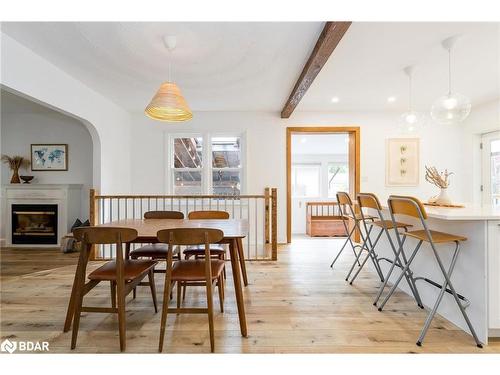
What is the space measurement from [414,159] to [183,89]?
14.1 ft

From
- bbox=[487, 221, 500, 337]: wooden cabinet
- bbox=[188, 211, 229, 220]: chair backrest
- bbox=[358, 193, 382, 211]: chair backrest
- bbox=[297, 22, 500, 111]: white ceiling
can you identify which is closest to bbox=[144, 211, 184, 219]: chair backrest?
bbox=[188, 211, 229, 220]: chair backrest

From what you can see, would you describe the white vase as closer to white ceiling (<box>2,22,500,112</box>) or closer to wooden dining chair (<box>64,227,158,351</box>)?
white ceiling (<box>2,22,500,112</box>)

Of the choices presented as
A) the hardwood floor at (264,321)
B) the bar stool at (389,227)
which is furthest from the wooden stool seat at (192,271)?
the bar stool at (389,227)

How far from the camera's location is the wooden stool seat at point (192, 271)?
5.73 ft

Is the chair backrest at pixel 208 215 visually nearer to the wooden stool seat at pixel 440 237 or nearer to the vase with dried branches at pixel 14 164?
the wooden stool seat at pixel 440 237

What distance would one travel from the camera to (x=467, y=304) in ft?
5.93

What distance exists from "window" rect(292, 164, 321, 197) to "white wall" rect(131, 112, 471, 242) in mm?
2925

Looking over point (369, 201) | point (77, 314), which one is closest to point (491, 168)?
point (369, 201)

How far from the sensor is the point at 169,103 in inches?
83.7

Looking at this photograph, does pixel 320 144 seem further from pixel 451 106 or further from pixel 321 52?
pixel 321 52
